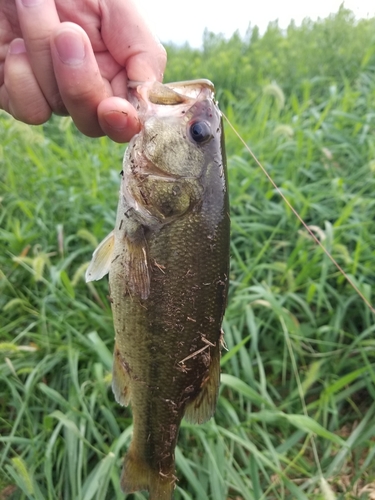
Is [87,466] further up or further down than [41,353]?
further down

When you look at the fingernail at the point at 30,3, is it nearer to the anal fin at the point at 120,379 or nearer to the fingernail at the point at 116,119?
the fingernail at the point at 116,119

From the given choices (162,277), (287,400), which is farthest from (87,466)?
(162,277)

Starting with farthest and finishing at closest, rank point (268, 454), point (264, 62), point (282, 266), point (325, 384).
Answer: point (264, 62) < point (282, 266) < point (325, 384) < point (268, 454)

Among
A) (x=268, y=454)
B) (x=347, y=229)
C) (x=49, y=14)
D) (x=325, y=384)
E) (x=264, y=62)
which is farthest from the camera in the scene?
(x=264, y=62)

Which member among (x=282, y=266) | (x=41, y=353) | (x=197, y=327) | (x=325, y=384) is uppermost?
(x=197, y=327)

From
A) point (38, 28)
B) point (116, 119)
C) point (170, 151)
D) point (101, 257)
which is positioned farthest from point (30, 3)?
point (101, 257)

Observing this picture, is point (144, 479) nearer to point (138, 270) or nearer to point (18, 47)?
point (138, 270)

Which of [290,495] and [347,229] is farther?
[347,229]


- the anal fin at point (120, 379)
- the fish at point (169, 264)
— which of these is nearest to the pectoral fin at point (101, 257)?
the fish at point (169, 264)

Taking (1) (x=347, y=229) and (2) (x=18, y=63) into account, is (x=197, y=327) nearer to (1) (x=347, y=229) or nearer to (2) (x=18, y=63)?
(2) (x=18, y=63)
